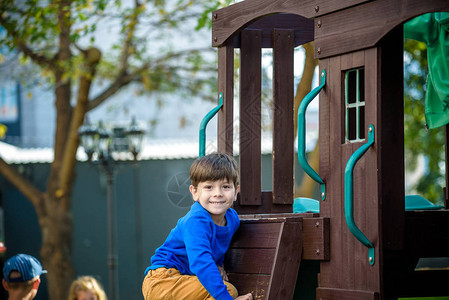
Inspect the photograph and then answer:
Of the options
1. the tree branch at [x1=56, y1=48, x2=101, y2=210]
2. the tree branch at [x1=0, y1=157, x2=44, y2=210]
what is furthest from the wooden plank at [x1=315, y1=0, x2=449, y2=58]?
the tree branch at [x1=0, y1=157, x2=44, y2=210]

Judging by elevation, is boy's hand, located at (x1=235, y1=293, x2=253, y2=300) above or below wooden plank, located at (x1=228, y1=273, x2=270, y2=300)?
below

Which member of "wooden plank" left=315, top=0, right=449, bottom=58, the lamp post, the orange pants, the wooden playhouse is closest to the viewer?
"wooden plank" left=315, top=0, right=449, bottom=58

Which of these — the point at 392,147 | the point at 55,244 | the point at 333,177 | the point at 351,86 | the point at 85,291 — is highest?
the point at 351,86

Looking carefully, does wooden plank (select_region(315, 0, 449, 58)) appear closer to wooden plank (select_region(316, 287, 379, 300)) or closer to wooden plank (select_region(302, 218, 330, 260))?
wooden plank (select_region(302, 218, 330, 260))

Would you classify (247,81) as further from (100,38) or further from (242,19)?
(100,38)

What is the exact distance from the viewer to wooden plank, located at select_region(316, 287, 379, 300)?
417 centimetres

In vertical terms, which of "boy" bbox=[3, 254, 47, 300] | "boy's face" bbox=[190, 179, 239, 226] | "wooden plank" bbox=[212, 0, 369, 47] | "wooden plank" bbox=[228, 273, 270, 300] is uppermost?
"wooden plank" bbox=[212, 0, 369, 47]

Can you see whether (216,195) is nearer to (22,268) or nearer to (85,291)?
(22,268)

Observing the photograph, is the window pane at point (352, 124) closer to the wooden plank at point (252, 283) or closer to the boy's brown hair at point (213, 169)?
the boy's brown hair at point (213, 169)

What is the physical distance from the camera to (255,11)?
5.13m

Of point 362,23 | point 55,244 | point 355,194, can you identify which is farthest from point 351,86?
point 55,244

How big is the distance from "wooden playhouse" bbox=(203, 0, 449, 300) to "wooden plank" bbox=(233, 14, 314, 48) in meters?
0.60

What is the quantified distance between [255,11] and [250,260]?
67.6 inches

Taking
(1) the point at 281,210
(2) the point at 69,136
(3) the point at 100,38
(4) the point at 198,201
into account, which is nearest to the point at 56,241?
(2) the point at 69,136
